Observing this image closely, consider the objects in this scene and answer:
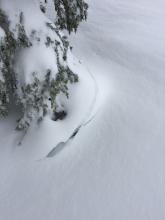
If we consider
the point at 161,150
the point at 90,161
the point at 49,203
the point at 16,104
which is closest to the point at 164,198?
the point at 161,150

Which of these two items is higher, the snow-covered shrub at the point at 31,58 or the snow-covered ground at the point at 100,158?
the snow-covered shrub at the point at 31,58

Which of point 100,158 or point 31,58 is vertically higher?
point 31,58

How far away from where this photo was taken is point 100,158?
486 centimetres

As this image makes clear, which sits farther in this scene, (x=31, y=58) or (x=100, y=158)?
(x=100, y=158)

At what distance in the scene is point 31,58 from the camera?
4598mm

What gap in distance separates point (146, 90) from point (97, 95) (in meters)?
0.85

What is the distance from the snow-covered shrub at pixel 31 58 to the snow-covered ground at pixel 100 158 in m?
0.41

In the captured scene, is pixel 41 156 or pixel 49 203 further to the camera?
pixel 41 156

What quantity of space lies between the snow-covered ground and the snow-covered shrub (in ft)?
1.34

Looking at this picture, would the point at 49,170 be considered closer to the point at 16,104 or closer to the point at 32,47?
the point at 16,104

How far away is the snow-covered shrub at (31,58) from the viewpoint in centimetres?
446

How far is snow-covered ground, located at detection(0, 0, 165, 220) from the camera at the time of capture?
14.8 ft

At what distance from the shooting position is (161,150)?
16.2ft

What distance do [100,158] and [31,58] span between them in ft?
5.58
